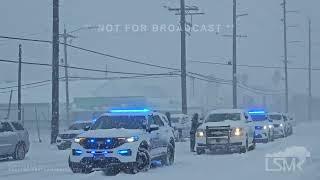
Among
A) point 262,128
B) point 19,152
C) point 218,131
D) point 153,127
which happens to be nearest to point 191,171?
point 153,127

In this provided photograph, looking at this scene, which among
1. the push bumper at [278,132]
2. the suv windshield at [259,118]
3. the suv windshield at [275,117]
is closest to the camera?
the suv windshield at [259,118]

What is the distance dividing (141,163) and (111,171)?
0.87 meters

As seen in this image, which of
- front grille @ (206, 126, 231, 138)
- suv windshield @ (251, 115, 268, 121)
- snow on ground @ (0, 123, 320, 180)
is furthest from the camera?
suv windshield @ (251, 115, 268, 121)

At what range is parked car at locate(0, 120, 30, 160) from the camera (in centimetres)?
2323

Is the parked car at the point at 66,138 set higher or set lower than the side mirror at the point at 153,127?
lower

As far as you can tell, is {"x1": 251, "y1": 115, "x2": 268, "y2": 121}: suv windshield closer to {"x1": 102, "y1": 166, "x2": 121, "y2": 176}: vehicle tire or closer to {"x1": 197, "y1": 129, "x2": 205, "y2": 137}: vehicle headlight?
{"x1": 197, "y1": 129, "x2": 205, "y2": 137}: vehicle headlight

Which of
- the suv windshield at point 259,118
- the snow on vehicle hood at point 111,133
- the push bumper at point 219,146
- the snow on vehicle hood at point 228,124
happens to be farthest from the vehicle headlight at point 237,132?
the suv windshield at point 259,118

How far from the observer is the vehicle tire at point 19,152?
78.4ft

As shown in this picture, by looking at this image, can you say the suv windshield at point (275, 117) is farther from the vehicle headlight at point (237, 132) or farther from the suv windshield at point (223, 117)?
the vehicle headlight at point (237, 132)

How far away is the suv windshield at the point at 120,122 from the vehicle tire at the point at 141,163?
1055mm

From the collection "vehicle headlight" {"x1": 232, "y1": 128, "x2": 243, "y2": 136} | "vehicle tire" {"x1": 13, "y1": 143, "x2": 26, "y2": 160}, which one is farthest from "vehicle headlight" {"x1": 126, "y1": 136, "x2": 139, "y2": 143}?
"vehicle headlight" {"x1": 232, "y1": 128, "x2": 243, "y2": 136}

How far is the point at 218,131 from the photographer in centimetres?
2580

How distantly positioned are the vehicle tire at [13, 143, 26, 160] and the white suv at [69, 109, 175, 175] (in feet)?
20.2

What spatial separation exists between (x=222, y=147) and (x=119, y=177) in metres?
10.6
